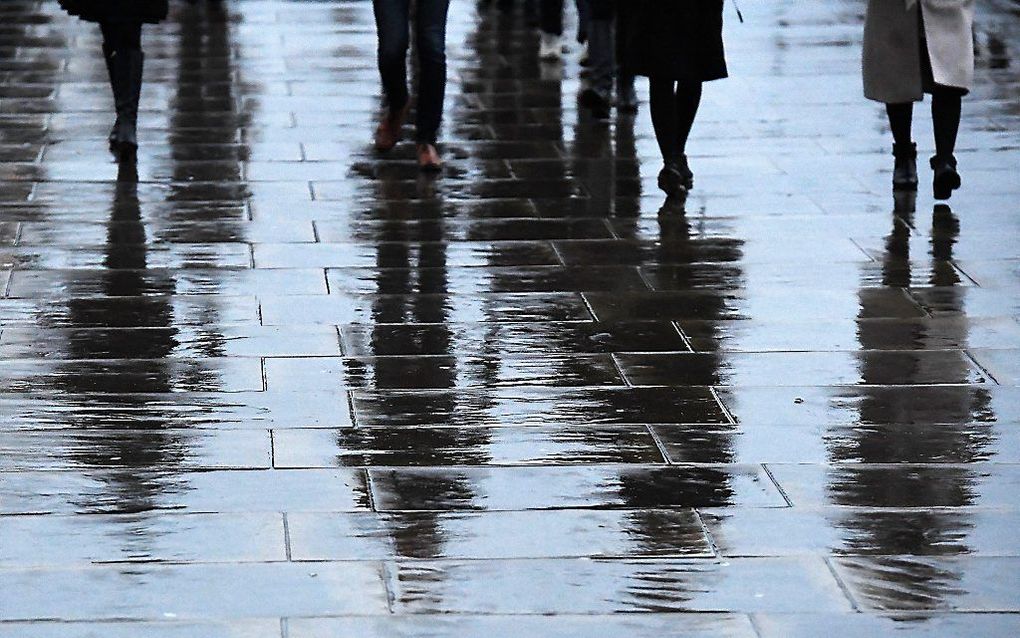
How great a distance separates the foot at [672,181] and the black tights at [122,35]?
2.85 metres

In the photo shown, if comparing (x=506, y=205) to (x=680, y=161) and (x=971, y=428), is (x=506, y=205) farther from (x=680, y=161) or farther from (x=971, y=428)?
(x=971, y=428)

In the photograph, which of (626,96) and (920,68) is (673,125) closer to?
(920,68)

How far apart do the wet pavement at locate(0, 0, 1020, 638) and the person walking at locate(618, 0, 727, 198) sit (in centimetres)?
20

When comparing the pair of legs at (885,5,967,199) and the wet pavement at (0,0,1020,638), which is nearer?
the wet pavement at (0,0,1020,638)

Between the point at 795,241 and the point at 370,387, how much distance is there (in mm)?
2815

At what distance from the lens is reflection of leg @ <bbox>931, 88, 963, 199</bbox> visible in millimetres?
9016

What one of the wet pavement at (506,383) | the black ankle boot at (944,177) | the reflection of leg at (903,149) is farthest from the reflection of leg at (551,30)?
the black ankle boot at (944,177)

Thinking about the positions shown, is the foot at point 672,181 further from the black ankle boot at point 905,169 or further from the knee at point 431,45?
the knee at point 431,45

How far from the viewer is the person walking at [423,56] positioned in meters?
9.63

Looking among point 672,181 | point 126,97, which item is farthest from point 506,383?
point 126,97

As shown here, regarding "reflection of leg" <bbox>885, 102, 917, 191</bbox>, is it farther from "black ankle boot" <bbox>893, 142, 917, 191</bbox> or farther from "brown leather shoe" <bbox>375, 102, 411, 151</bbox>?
"brown leather shoe" <bbox>375, 102, 411, 151</bbox>

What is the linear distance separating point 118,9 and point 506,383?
4.64m

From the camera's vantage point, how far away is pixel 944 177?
29.6 feet

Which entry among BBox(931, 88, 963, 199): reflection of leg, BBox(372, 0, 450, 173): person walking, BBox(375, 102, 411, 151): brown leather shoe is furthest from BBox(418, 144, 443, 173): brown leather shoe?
BBox(931, 88, 963, 199): reflection of leg
